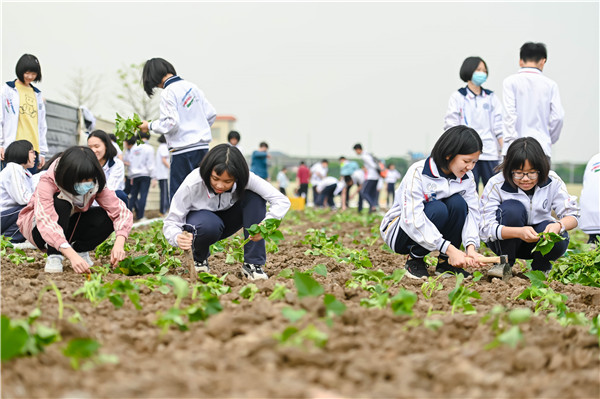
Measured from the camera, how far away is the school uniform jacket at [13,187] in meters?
5.16

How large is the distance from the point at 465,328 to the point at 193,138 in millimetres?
3471

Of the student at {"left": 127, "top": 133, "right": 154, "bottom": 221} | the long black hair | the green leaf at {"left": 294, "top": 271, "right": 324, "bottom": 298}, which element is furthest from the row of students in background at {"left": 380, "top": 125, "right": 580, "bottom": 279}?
the student at {"left": 127, "top": 133, "right": 154, "bottom": 221}

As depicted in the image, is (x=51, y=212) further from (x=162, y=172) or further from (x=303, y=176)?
(x=303, y=176)

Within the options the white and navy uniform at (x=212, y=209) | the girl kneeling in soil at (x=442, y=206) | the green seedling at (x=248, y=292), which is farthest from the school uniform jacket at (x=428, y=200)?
the green seedling at (x=248, y=292)

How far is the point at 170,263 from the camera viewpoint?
4203 mm

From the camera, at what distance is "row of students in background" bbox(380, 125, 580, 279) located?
3.94 m

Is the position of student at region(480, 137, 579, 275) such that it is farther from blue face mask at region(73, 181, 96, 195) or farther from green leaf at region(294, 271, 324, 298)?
blue face mask at region(73, 181, 96, 195)

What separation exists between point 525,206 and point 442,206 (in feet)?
2.20

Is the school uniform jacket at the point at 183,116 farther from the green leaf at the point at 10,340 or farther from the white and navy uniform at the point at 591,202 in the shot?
the green leaf at the point at 10,340

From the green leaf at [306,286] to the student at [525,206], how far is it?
6.91 ft

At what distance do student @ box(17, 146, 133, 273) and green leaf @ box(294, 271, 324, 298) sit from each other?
1.45m

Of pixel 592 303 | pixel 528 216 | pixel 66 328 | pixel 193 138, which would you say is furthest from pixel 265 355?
pixel 193 138

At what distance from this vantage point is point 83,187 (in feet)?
12.3

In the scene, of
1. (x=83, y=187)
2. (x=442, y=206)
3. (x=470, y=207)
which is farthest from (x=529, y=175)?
(x=83, y=187)
